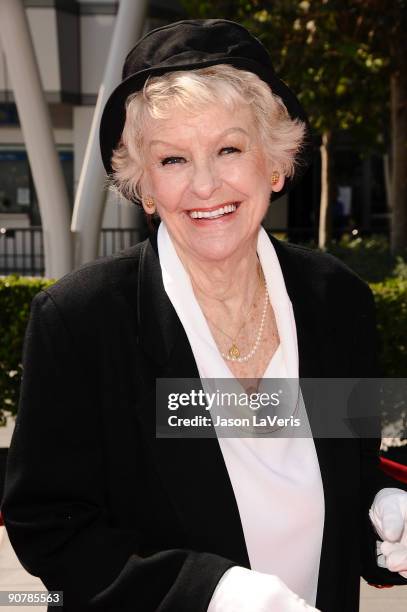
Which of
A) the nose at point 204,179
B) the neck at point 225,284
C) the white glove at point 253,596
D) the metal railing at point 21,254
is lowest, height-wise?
the metal railing at point 21,254

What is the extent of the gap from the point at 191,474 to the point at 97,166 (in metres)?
7.76

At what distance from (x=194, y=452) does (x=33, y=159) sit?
8.02 m

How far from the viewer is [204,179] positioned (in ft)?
7.03

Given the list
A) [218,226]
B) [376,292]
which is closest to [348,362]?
[218,226]

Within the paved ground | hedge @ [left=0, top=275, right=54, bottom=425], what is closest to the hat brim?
the paved ground

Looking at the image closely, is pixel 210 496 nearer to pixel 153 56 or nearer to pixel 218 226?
pixel 218 226

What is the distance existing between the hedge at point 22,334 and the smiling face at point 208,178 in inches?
198

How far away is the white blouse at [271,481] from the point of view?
209 centimetres

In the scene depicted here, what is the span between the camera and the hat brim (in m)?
2.05

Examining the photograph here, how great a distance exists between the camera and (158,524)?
6.64 ft

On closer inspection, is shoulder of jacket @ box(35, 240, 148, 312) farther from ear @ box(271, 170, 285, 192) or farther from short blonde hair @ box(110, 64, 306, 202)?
ear @ box(271, 170, 285, 192)

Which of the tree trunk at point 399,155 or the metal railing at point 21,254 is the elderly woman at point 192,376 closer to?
the tree trunk at point 399,155

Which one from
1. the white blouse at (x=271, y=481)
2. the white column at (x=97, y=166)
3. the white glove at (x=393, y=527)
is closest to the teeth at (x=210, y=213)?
the white blouse at (x=271, y=481)

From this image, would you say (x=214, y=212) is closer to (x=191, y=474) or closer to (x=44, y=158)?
(x=191, y=474)
